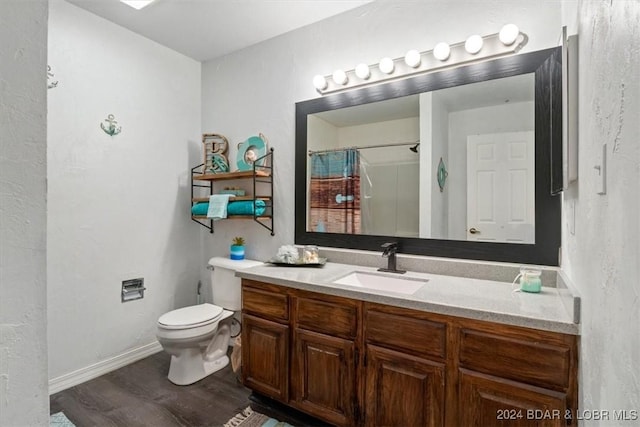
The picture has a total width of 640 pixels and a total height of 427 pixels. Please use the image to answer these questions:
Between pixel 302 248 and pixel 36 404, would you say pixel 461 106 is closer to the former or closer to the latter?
pixel 302 248

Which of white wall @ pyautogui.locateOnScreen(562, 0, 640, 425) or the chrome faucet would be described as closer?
white wall @ pyautogui.locateOnScreen(562, 0, 640, 425)

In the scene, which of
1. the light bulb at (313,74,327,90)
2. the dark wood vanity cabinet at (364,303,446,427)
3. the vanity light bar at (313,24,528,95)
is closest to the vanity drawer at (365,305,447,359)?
the dark wood vanity cabinet at (364,303,446,427)

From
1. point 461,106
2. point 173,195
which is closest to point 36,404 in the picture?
point 461,106

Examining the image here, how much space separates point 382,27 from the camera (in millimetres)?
2037

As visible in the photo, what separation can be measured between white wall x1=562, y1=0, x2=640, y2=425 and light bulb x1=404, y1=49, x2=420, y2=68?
34.6 inches

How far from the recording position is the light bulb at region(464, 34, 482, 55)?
5.47ft

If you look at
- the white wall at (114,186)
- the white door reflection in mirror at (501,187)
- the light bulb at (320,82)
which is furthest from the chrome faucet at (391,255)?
the white wall at (114,186)

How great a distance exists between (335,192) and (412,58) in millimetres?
978

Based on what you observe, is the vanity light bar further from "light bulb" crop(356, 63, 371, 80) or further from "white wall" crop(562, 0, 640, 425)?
"white wall" crop(562, 0, 640, 425)

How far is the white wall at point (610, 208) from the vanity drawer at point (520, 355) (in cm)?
8

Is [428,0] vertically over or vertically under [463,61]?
over

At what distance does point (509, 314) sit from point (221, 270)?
2.02 m

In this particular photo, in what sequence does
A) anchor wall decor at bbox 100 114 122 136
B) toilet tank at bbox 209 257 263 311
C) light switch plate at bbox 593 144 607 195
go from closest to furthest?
light switch plate at bbox 593 144 607 195
anchor wall decor at bbox 100 114 122 136
toilet tank at bbox 209 257 263 311

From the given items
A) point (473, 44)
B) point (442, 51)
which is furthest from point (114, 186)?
point (473, 44)
